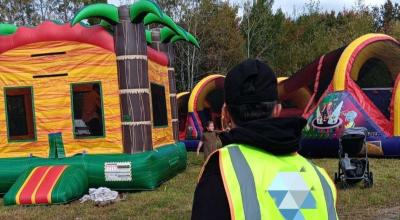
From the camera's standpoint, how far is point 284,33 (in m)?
36.3

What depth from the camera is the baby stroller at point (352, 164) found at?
8.19 metres

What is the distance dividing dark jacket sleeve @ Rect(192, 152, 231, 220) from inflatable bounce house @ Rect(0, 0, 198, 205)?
6889mm

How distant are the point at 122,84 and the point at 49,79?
1.35 m

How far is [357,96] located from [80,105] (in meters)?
6.50

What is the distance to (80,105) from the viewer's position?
8797mm

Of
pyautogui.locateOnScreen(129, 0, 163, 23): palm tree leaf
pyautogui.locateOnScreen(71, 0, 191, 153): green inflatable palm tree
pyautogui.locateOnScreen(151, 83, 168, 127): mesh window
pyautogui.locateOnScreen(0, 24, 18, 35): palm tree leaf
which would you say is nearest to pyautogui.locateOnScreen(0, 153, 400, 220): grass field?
pyautogui.locateOnScreen(71, 0, 191, 153): green inflatable palm tree

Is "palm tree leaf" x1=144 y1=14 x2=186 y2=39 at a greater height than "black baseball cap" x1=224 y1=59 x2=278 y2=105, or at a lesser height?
greater

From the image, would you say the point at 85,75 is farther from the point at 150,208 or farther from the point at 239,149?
the point at 239,149

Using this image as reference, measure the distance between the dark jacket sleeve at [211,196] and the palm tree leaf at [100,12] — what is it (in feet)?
23.7

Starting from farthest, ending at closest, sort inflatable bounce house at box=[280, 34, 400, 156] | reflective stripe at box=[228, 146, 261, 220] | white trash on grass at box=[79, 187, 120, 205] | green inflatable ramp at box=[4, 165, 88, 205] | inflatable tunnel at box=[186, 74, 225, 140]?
inflatable tunnel at box=[186, 74, 225, 140]
inflatable bounce house at box=[280, 34, 400, 156]
green inflatable ramp at box=[4, 165, 88, 205]
white trash on grass at box=[79, 187, 120, 205]
reflective stripe at box=[228, 146, 261, 220]

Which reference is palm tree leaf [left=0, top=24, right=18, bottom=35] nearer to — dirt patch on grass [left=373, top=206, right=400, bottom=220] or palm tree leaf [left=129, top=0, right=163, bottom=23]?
palm tree leaf [left=129, top=0, right=163, bottom=23]

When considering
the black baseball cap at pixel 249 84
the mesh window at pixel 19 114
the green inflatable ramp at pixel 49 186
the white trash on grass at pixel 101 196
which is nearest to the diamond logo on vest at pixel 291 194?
the black baseball cap at pixel 249 84

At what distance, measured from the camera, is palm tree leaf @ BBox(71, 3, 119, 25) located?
834 centimetres

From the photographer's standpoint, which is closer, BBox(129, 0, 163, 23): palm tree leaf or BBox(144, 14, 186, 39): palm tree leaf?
BBox(129, 0, 163, 23): palm tree leaf
